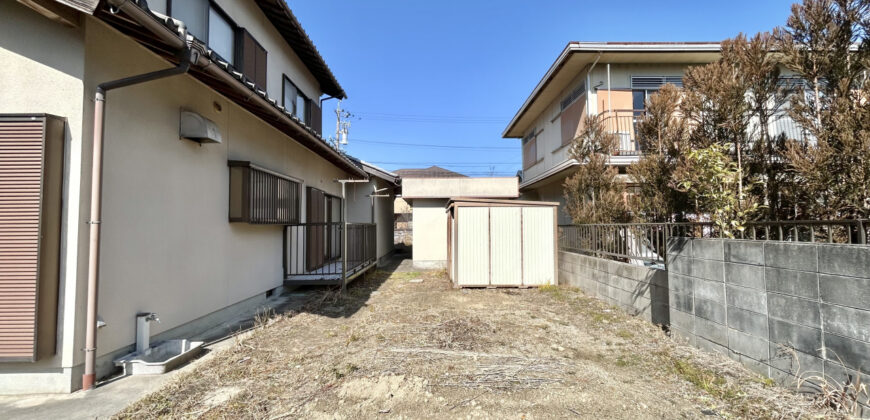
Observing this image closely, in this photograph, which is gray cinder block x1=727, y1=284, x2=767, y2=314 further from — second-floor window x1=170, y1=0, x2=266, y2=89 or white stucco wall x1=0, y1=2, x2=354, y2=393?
second-floor window x1=170, y1=0, x2=266, y2=89

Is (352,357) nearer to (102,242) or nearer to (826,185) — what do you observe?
(102,242)

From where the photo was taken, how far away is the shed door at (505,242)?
7.44 m

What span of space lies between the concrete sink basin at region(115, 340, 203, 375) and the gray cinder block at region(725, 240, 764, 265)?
5.23m

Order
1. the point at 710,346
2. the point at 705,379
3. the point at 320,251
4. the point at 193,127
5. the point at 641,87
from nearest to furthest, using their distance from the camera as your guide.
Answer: the point at 705,379, the point at 710,346, the point at 193,127, the point at 320,251, the point at 641,87

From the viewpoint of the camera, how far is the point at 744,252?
311cm

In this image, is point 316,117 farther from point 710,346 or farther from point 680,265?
point 710,346

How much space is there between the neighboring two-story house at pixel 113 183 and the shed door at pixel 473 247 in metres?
3.89

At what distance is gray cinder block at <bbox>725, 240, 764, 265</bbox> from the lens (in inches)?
117

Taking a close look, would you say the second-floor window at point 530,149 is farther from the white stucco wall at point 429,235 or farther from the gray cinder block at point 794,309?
the gray cinder block at point 794,309

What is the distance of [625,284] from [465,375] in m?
3.42

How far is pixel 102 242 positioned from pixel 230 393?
5.62ft

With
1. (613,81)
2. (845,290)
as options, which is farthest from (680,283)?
(613,81)

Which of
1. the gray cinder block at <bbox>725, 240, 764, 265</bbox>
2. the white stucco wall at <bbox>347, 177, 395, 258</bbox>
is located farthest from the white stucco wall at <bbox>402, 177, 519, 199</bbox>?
the gray cinder block at <bbox>725, 240, 764, 265</bbox>

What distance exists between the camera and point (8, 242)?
2.68m
